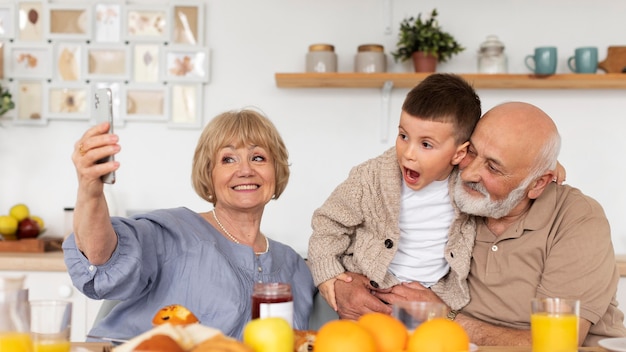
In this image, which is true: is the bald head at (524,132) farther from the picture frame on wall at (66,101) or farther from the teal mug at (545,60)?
the picture frame on wall at (66,101)

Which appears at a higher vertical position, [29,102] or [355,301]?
[29,102]

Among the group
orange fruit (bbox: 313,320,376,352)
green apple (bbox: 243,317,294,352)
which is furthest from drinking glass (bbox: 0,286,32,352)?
orange fruit (bbox: 313,320,376,352)

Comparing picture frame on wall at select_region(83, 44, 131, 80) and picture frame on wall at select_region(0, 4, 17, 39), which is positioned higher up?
picture frame on wall at select_region(0, 4, 17, 39)

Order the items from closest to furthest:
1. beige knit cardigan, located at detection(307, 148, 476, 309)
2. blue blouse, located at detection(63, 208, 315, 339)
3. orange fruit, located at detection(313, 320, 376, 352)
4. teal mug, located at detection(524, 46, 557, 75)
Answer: orange fruit, located at detection(313, 320, 376, 352), blue blouse, located at detection(63, 208, 315, 339), beige knit cardigan, located at detection(307, 148, 476, 309), teal mug, located at detection(524, 46, 557, 75)

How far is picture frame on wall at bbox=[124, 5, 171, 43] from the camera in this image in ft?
11.3

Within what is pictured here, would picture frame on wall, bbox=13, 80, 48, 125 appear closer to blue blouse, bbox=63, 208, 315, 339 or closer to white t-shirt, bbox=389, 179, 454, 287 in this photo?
blue blouse, bbox=63, 208, 315, 339

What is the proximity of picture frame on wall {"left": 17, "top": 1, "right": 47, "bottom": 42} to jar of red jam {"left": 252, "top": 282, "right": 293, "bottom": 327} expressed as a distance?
2618mm

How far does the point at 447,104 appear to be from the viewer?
1.91 meters

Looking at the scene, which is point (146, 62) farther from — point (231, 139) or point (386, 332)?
point (386, 332)

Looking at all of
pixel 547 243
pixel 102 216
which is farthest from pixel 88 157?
pixel 547 243

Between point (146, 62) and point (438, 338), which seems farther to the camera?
point (146, 62)

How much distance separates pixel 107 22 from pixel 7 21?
0.45m

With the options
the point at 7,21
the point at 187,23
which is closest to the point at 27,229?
the point at 7,21

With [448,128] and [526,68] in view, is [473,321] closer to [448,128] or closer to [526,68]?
[448,128]
